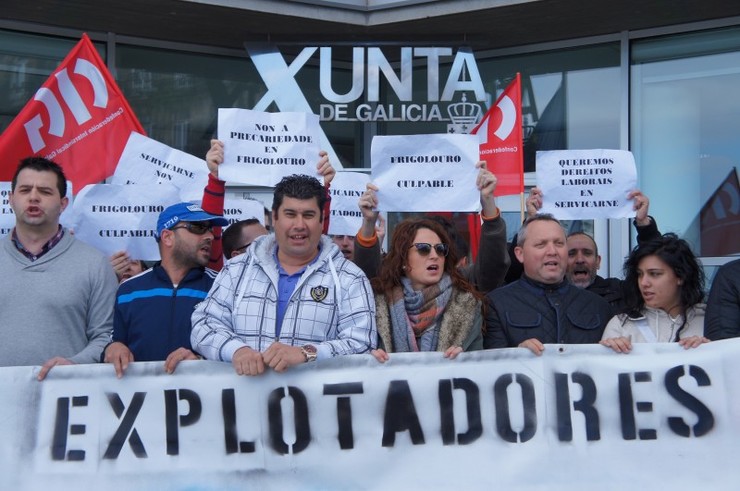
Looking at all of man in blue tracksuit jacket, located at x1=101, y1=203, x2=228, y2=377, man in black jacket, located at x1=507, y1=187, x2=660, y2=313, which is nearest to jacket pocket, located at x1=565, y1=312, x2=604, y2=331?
man in black jacket, located at x1=507, y1=187, x2=660, y2=313

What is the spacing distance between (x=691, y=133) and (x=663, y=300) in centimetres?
471

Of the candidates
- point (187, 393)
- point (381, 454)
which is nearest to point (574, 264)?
point (381, 454)

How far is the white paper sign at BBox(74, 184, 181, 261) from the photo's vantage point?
→ 5629 mm

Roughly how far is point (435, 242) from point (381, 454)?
90cm

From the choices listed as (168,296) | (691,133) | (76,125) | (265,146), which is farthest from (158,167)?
(691,133)

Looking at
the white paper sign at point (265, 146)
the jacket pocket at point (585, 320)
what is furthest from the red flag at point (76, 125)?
the jacket pocket at point (585, 320)

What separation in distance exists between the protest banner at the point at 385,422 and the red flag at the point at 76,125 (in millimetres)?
1808

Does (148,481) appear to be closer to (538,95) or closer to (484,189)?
(484,189)

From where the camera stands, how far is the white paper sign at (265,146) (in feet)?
17.1

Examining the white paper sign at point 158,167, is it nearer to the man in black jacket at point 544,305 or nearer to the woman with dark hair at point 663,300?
the man in black jacket at point 544,305

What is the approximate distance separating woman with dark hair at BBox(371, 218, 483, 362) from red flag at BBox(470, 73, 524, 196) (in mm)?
1888

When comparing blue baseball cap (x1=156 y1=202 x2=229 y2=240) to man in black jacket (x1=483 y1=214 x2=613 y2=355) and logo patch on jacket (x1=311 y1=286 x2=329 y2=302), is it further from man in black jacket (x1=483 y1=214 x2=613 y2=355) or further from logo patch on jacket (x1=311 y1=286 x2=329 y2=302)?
man in black jacket (x1=483 y1=214 x2=613 y2=355)

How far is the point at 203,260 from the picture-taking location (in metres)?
4.96

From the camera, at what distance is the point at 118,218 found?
5.64 meters
